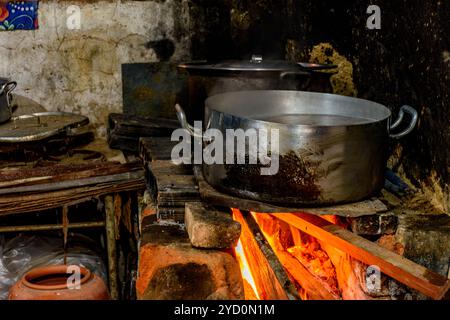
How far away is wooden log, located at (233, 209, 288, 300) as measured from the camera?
2.41 meters

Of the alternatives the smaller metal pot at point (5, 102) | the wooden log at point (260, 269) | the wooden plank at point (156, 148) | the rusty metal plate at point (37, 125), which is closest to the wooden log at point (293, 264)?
the wooden log at point (260, 269)

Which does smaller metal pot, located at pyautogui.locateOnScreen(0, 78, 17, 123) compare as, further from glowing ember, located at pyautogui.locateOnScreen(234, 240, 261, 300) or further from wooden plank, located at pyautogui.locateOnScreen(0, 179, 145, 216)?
glowing ember, located at pyautogui.locateOnScreen(234, 240, 261, 300)

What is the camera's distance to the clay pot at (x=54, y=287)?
2893 mm

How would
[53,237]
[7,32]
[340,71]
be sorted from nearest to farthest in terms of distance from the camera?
[340,71]
[53,237]
[7,32]

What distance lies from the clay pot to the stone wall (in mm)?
2585

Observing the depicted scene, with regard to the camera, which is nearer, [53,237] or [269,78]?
[269,78]

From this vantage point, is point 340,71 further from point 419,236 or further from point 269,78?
point 419,236

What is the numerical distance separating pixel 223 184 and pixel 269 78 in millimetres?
981

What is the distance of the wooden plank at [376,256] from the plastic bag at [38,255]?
79.9 inches

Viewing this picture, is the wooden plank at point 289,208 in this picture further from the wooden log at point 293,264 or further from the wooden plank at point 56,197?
the wooden plank at point 56,197

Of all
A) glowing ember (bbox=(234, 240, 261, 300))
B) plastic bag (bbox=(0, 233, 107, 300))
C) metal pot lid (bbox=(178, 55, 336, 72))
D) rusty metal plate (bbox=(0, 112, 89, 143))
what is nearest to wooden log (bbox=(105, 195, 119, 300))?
plastic bag (bbox=(0, 233, 107, 300))

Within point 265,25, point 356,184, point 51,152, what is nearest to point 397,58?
point 356,184

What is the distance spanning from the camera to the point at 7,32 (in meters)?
5.13

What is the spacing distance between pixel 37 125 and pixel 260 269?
2.70 meters
